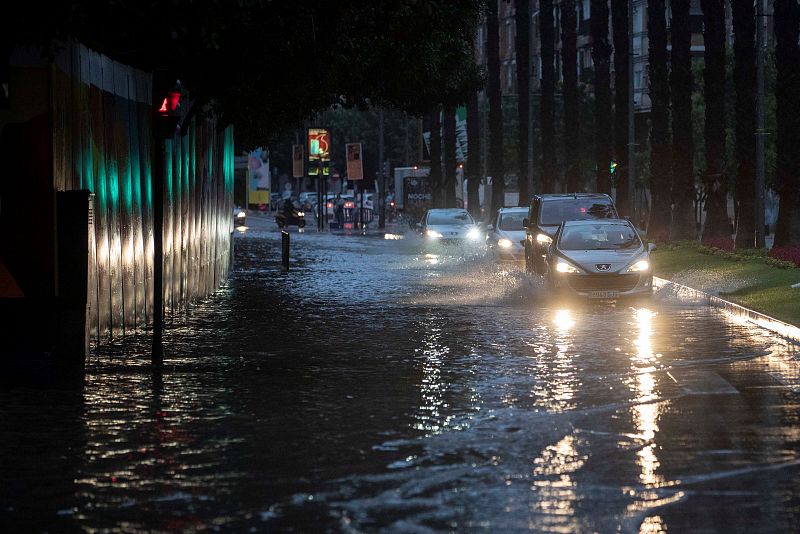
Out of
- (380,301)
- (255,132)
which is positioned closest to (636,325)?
(380,301)

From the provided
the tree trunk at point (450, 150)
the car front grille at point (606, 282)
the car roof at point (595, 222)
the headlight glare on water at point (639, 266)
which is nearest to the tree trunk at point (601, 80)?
the tree trunk at point (450, 150)

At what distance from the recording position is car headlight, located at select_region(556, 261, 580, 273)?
83.9ft

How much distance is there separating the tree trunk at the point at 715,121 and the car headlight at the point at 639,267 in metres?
19.8

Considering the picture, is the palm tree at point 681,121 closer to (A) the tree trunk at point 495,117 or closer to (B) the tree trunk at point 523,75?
(B) the tree trunk at point 523,75

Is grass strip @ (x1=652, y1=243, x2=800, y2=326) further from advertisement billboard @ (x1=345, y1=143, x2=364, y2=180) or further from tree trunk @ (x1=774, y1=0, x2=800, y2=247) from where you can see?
advertisement billboard @ (x1=345, y1=143, x2=364, y2=180)

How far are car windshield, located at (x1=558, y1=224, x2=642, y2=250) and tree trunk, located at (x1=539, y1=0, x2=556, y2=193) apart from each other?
45.1 m

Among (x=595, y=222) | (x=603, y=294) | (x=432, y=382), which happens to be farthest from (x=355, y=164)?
(x=432, y=382)

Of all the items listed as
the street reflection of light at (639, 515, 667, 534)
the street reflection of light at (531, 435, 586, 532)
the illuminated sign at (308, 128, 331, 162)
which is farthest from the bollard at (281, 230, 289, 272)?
the illuminated sign at (308, 128, 331, 162)

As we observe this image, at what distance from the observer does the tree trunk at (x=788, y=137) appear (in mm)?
38688

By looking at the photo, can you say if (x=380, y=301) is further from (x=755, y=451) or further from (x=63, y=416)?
(x=755, y=451)

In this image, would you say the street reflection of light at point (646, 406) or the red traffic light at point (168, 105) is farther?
the red traffic light at point (168, 105)

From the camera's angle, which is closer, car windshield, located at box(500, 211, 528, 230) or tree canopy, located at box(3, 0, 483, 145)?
tree canopy, located at box(3, 0, 483, 145)

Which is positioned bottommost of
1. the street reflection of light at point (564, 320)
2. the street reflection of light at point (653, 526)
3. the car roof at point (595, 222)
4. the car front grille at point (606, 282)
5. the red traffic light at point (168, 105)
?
the street reflection of light at point (564, 320)

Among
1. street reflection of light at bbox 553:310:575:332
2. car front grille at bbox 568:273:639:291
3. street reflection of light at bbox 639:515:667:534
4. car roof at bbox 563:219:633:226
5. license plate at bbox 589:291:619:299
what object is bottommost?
street reflection of light at bbox 553:310:575:332
